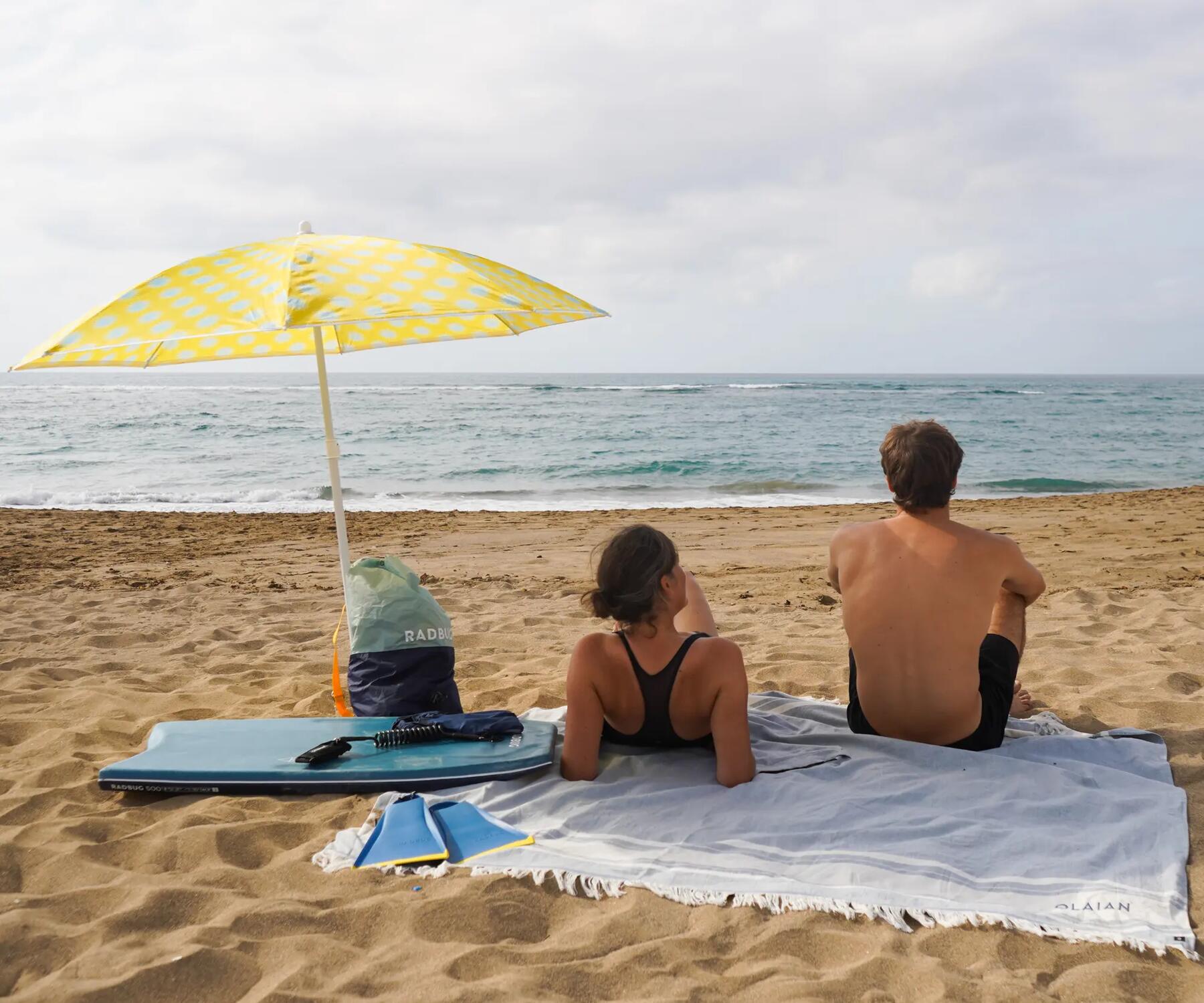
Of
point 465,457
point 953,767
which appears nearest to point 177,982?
point 953,767

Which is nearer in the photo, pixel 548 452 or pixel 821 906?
pixel 821 906

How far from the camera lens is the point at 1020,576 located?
310 centimetres

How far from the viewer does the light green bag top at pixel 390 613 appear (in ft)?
12.2

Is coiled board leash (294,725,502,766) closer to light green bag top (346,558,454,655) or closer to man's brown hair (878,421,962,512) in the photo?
light green bag top (346,558,454,655)

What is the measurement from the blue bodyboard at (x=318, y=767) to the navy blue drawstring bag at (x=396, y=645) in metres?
0.37

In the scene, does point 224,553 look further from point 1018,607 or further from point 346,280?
point 1018,607

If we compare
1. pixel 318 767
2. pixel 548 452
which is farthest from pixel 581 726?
pixel 548 452

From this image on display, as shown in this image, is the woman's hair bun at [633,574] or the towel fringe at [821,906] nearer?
the towel fringe at [821,906]

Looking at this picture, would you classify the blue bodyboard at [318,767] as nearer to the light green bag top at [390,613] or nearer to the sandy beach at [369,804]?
the sandy beach at [369,804]

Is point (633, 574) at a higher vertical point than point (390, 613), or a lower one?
higher

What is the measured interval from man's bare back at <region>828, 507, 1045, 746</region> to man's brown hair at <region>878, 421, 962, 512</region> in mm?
70

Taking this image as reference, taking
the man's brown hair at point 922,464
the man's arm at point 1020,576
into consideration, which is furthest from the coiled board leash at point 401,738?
the man's arm at point 1020,576

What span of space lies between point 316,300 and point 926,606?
2234 millimetres

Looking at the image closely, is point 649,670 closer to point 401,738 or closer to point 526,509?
point 401,738
